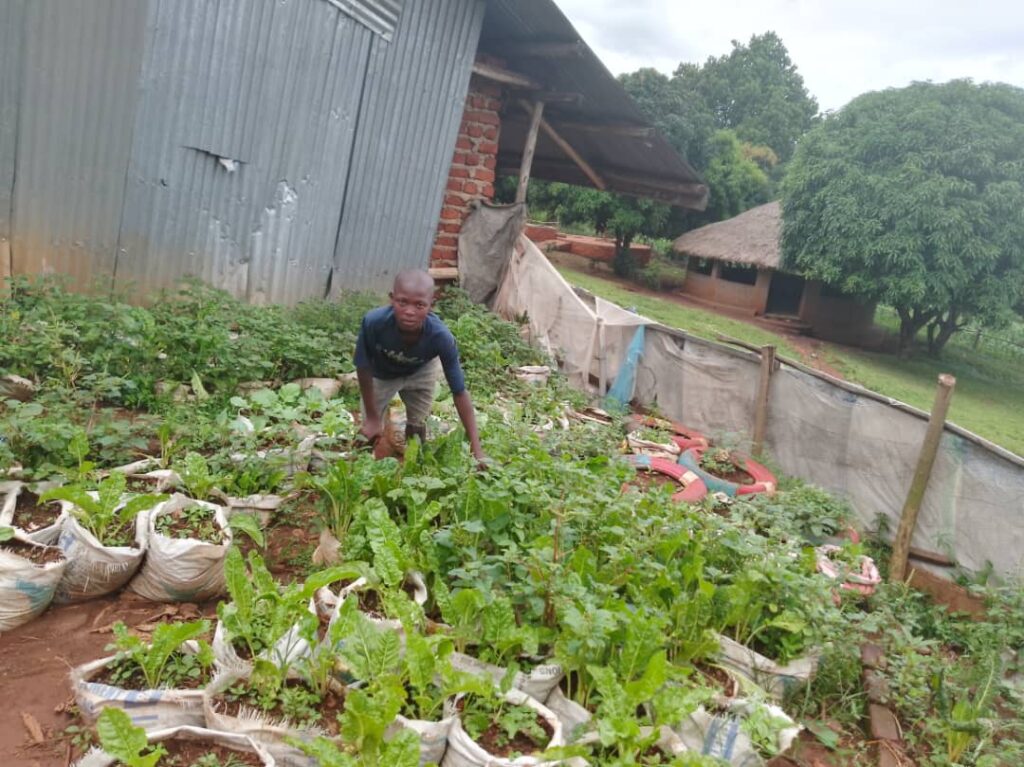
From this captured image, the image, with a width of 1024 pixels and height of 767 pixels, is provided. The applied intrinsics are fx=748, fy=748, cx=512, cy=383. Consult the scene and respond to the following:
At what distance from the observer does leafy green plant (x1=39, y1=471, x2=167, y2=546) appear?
2959 millimetres

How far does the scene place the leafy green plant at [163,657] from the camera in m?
2.38

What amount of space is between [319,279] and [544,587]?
15.6 ft

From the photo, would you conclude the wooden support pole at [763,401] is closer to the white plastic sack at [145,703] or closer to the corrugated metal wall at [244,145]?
the corrugated metal wall at [244,145]

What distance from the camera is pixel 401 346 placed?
13.3ft

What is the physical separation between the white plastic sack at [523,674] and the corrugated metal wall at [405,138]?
501 cm

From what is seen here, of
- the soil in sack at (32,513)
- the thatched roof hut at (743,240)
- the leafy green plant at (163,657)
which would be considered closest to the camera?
the leafy green plant at (163,657)

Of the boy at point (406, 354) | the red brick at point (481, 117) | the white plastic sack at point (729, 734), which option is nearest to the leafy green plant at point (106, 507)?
the boy at point (406, 354)

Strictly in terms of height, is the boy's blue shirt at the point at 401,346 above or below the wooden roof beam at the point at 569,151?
below

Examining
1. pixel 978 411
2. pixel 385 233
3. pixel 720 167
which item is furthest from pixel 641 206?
pixel 385 233

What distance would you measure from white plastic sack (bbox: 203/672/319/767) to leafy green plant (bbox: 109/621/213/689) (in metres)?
0.19

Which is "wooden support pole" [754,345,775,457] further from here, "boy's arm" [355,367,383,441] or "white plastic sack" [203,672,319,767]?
"white plastic sack" [203,672,319,767]

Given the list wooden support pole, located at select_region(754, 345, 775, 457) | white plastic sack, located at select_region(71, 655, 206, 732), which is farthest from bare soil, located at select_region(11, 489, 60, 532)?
wooden support pole, located at select_region(754, 345, 775, 457)

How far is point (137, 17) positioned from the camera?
5055mm

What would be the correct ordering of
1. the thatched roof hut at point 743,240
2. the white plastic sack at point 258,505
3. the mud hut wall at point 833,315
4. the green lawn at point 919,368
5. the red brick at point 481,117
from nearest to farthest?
the white plastic sack at point 258,505 → the red brick at point 481,117 → the green lawn at point 919,368 → the mud hut wall at point 833,315 → the thatched roof hut at point 743,240
